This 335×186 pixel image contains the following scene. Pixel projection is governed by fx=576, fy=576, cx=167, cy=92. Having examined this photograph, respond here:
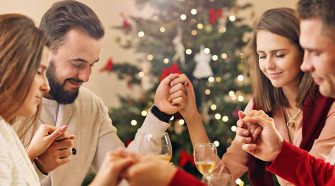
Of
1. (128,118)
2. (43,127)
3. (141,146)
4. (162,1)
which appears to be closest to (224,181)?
(141,146)

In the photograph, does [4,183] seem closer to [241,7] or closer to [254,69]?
[254,69]

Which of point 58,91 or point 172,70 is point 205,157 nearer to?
point 58,91

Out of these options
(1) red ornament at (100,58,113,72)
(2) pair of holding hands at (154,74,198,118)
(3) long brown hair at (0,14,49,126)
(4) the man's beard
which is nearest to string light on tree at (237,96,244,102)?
(1) red ornament at (100,58,113,72)

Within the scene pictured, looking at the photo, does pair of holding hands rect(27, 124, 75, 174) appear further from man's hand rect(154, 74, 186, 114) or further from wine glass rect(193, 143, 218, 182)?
man's hand rect(154, 74, 186, 114)

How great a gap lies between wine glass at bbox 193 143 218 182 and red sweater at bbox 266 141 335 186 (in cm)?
29

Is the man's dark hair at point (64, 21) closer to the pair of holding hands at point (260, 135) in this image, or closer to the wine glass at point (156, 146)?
the wine glass at point (156, 146)

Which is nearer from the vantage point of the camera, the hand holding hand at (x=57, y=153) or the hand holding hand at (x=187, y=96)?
the hand holding hand at (x=57, y=153)

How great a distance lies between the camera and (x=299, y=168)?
5.75 ft

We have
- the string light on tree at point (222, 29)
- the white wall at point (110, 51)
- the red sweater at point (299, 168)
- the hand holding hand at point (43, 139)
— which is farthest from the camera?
the white wall at point (110, 51)

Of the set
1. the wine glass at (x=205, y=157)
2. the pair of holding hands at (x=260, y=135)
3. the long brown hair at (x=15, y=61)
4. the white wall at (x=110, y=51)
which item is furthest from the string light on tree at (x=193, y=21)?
the long brown hair at (x=15, y=61)

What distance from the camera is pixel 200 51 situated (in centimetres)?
413

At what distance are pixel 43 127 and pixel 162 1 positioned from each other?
2.58 meters

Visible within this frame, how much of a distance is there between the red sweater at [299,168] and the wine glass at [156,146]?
39 centimetres

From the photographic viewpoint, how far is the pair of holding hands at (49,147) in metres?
1.89
